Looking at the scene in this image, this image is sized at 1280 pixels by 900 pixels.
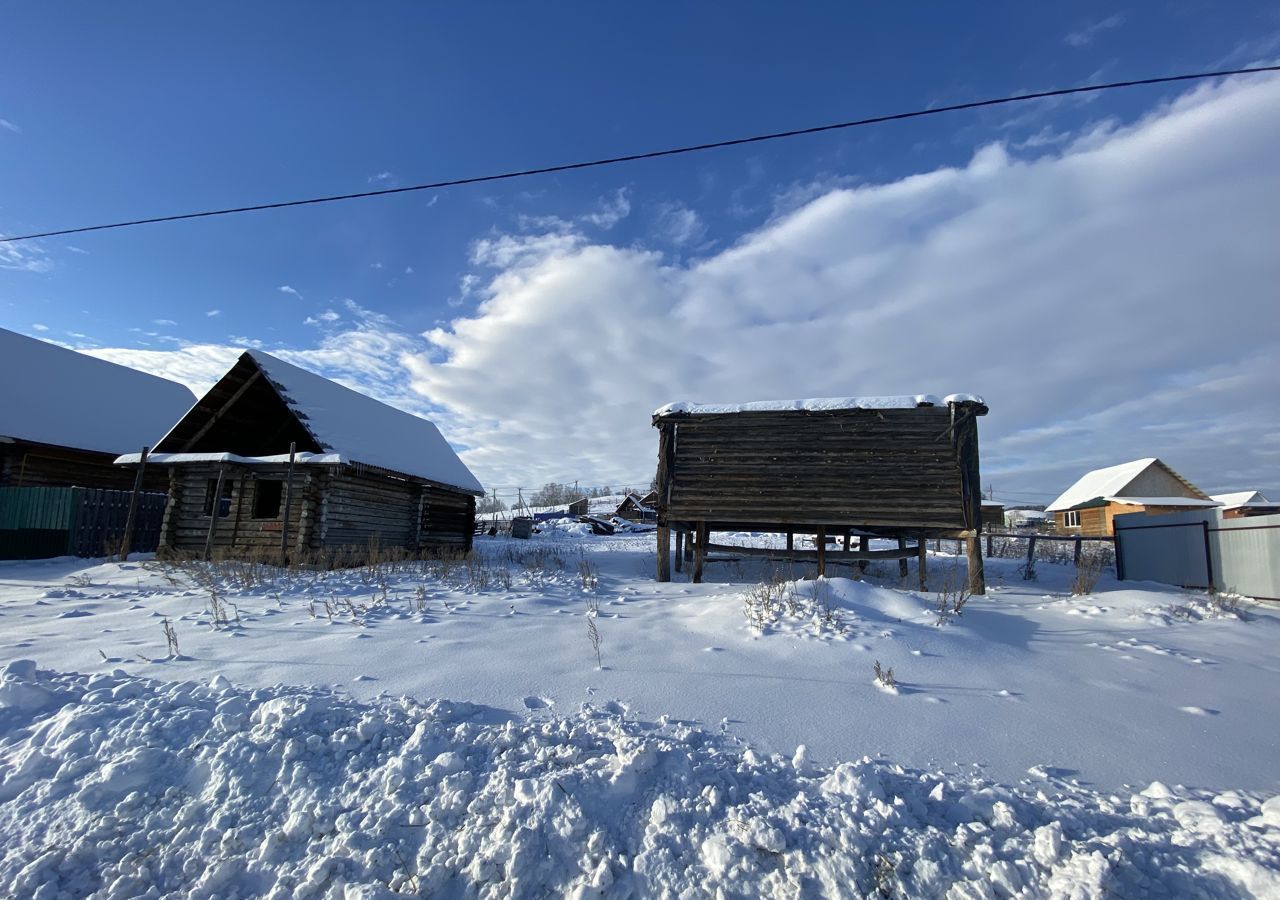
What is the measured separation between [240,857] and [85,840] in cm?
84

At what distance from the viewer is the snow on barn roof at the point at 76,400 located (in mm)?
20750

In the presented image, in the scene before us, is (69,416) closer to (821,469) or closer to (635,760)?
(821,469)

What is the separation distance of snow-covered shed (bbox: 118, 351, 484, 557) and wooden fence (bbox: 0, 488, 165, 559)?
5.24 feet

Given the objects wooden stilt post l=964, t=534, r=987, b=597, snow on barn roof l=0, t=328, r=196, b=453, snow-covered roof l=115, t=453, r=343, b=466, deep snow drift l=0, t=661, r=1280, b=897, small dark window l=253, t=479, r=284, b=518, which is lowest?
deep snow drift l=0, t=661, r=1280, b=897

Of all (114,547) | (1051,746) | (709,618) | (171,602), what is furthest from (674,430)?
(114,547)

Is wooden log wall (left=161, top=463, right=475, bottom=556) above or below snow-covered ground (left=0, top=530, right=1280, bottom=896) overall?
above

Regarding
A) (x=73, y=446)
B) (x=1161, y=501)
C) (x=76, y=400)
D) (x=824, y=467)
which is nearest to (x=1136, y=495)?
(x=1161, y=501)

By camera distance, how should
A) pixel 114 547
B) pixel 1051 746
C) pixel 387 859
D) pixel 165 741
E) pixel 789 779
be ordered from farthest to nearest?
pixel 114 547 < pixel 1051 746 < pixel 165 741 < pixel 789 779 < pixel 387 859

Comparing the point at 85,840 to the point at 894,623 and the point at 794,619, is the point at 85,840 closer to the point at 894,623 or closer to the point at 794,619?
the point at 794,619

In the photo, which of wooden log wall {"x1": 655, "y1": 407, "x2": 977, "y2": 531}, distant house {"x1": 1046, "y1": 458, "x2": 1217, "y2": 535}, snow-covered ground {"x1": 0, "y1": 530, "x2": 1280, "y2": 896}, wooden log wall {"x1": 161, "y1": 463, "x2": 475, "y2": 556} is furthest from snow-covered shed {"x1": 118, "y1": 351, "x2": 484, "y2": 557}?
distant house {"x1": 1046, "y1": 458, "x2": 1217, "y2": 535}

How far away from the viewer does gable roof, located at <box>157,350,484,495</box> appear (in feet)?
51.4

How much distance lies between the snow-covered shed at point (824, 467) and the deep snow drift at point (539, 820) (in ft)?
30.9

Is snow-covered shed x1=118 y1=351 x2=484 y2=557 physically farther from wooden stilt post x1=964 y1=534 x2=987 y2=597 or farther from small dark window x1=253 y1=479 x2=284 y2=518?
wooden stilt post x1=964 y1=534 x2=987 y2=597

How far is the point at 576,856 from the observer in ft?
9.73
